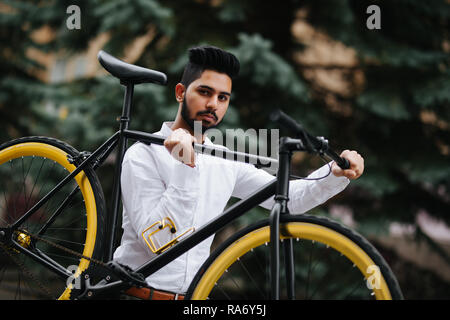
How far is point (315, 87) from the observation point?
4969 mm

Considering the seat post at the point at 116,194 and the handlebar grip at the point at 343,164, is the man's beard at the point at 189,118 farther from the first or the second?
the handlebar grip at the point at 343,164

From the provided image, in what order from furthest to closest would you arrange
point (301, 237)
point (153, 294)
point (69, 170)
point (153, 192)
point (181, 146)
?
1. point (69, 170)
2. point (153, 192)
3. point (153, 294)
4. point (181, 146)
5. point (301, 237)

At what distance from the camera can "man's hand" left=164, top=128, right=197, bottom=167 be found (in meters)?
1.41

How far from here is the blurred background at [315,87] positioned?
4062mm

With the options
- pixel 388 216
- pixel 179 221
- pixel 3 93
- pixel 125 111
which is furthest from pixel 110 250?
pixel 3 93

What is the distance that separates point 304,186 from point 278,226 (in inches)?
17.1

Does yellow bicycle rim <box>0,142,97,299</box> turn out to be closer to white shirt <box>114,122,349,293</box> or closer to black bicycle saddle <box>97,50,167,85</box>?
white shirt <box>114,122,349,293</box>

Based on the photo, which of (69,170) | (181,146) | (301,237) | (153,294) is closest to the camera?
(301,237)

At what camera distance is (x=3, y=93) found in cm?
500

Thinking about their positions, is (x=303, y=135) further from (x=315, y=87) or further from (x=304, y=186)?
(x=315, y=87)

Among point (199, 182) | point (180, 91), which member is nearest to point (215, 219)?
point (199, 182)

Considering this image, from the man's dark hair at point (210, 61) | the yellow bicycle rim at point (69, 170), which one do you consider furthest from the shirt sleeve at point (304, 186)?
the yellow bicycle rim at point (69, 170)
